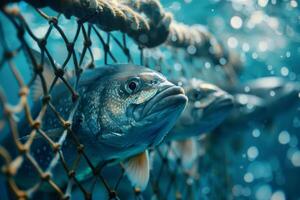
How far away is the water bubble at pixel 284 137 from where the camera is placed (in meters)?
23.2

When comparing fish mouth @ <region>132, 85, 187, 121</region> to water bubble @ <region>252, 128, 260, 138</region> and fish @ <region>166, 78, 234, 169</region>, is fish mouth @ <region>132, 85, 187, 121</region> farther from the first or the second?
water bubble @ <region>252, 128, 260, 138</region>

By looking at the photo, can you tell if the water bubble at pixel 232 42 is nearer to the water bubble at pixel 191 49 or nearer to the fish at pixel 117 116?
the water bubble at pixel 191 49

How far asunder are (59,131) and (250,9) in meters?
9.61

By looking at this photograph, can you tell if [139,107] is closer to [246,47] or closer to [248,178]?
[246,47]

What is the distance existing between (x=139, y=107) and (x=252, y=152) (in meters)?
25.4

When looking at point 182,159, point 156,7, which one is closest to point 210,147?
point 182,159

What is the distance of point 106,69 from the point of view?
10.1 feet

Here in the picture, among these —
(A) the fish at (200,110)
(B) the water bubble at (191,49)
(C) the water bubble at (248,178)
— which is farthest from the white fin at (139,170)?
(C) the water bubble at (248,178)

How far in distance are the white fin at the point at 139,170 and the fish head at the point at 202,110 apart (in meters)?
1.30

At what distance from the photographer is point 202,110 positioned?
14.5 ft

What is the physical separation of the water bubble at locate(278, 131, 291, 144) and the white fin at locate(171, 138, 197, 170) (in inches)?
777

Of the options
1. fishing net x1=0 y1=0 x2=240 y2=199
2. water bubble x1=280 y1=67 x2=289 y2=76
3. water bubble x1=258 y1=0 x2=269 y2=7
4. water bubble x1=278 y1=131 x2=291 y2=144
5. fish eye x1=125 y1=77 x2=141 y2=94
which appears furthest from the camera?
water bubble x1=278 y1=131 x2=291 y2=144

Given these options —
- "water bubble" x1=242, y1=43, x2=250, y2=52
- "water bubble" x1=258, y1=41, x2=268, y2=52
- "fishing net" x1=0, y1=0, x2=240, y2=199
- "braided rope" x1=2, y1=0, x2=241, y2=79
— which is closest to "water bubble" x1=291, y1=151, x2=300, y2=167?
"water bubble" x1=258, y1=41, x2=268, y2=52

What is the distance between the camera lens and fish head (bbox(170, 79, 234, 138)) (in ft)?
14.4
